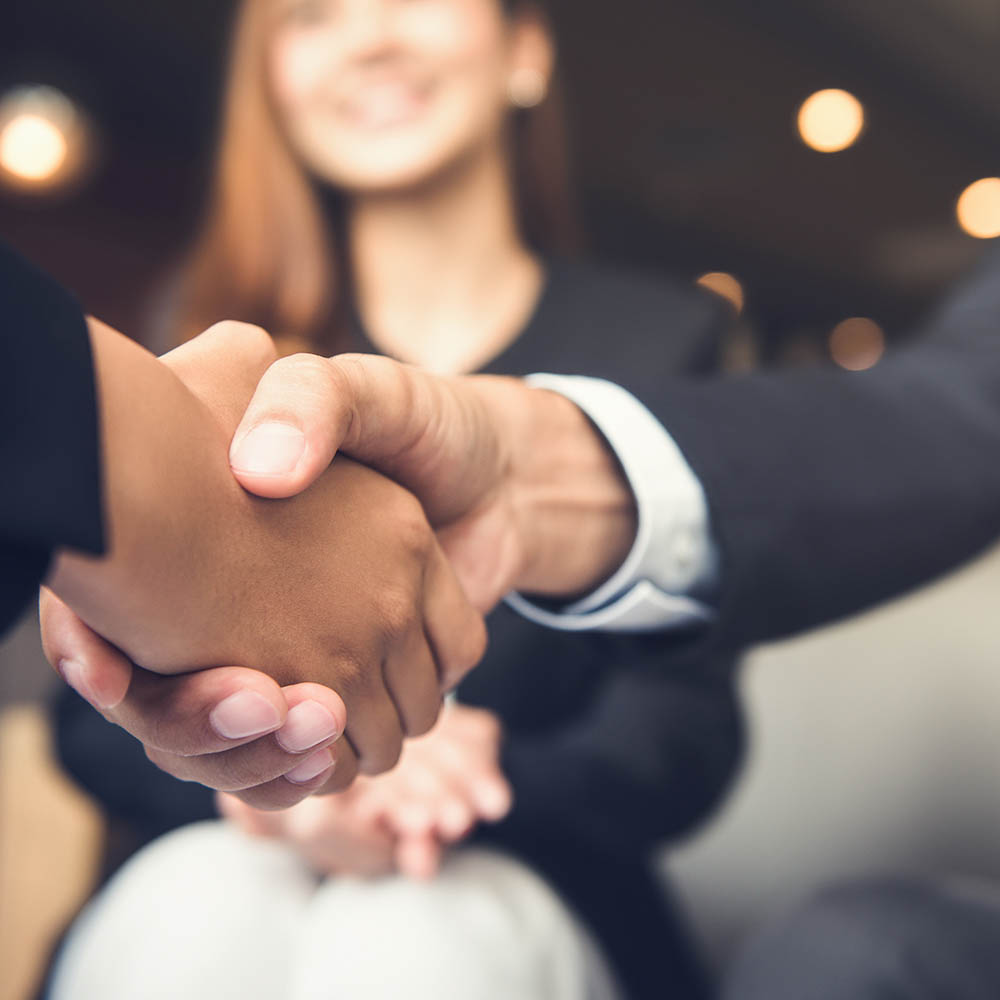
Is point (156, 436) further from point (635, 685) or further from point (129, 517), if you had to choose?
point (635, 685)

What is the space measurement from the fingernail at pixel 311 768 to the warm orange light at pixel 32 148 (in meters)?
2.10

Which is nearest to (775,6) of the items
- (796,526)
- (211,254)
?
(211,254)

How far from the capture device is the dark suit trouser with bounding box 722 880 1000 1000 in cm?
41

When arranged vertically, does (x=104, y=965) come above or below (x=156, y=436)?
below

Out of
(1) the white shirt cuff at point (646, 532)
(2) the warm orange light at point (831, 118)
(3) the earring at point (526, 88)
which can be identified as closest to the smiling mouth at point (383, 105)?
(3) the earring at point (526, 88)

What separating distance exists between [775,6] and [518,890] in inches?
80.8

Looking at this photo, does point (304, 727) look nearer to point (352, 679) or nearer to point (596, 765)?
point (352, 679)

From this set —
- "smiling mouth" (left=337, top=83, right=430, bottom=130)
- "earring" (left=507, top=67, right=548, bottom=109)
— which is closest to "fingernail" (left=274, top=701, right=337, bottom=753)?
"smiling mouth" (left=337, top=83, right=430, bottom=130)

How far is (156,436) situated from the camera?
0.56 ft

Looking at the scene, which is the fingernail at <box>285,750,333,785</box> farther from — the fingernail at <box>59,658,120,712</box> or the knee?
the knee

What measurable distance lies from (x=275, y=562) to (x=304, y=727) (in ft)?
0.12

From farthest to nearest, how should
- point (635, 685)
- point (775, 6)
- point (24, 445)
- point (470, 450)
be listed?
point (775, 6) < point (635, 685) < point (470, 450) < point (24, 445)

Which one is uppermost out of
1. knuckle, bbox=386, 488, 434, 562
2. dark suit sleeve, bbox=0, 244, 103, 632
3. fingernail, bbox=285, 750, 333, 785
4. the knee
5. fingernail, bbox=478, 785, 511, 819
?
dark suit sleeve, bbox=0, 244, 103, 632

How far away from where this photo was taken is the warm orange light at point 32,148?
76.3 inches
